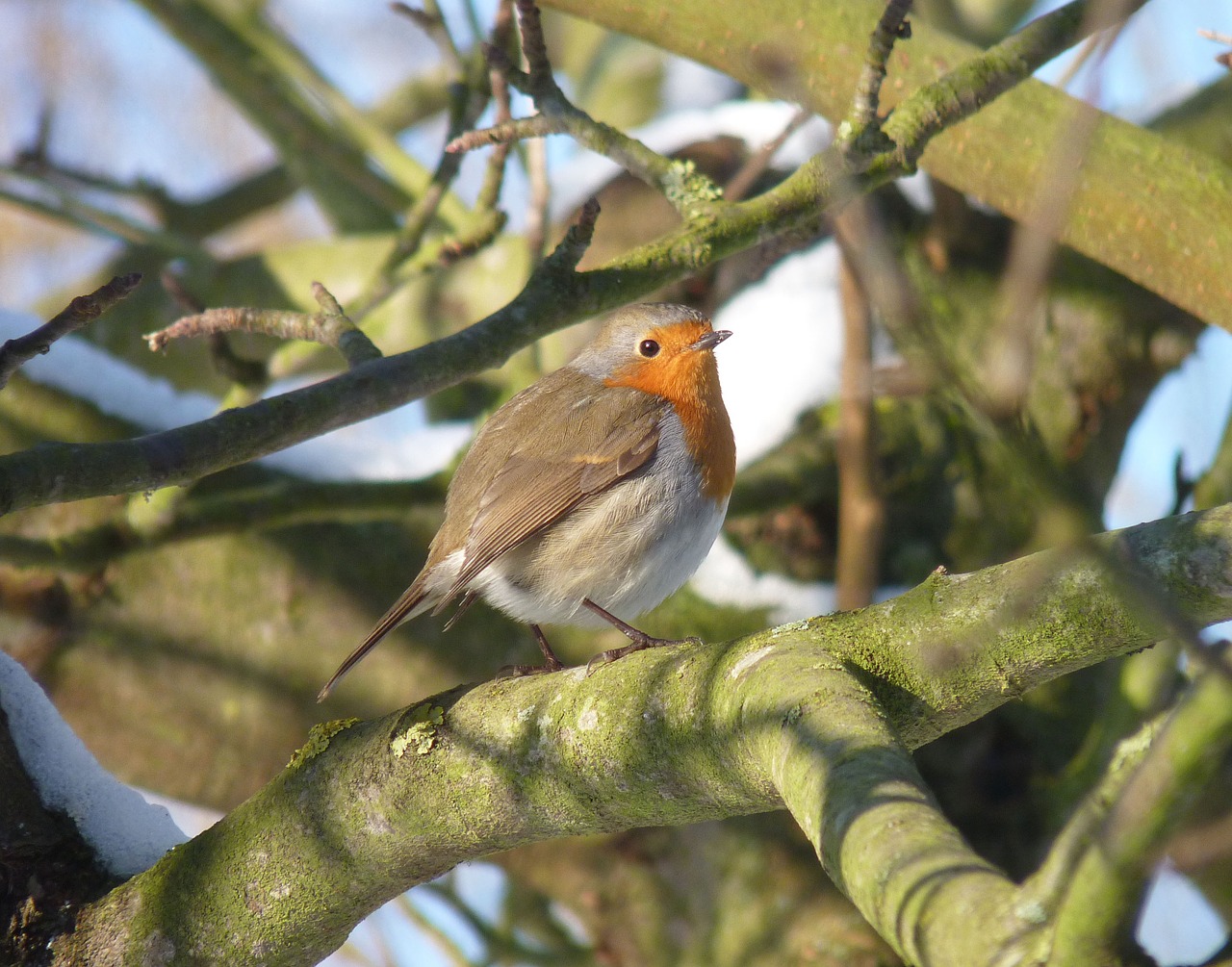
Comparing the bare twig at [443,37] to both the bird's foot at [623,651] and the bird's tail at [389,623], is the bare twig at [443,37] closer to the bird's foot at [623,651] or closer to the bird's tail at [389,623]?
the bird's tail at [389,623]

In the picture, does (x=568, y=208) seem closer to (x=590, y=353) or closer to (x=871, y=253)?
(x=590, y=353)

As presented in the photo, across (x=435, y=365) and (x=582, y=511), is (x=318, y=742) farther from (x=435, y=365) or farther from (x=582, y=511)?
(x=582, y=511)

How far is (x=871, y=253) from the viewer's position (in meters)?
1.25

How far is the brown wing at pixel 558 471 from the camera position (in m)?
3.18

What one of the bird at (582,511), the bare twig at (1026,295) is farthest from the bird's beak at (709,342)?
the bare twig at (1026,295)

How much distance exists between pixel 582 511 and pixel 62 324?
1.60 metres

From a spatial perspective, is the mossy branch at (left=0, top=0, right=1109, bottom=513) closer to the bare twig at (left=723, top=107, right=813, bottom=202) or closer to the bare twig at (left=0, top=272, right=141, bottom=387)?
the bare twig at (left=0, top=272, right=141, bottom=387)

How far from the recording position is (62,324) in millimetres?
1952

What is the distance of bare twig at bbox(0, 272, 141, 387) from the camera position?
1.93 metres

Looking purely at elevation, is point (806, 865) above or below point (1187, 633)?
above

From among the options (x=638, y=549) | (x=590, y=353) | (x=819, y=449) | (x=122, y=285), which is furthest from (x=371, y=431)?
(x=122, y=285)

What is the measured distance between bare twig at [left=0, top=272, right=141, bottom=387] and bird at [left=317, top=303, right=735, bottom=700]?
1.23 meters

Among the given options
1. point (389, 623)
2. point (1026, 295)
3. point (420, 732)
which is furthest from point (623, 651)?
point (1026, 295)

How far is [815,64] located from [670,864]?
110 inches
